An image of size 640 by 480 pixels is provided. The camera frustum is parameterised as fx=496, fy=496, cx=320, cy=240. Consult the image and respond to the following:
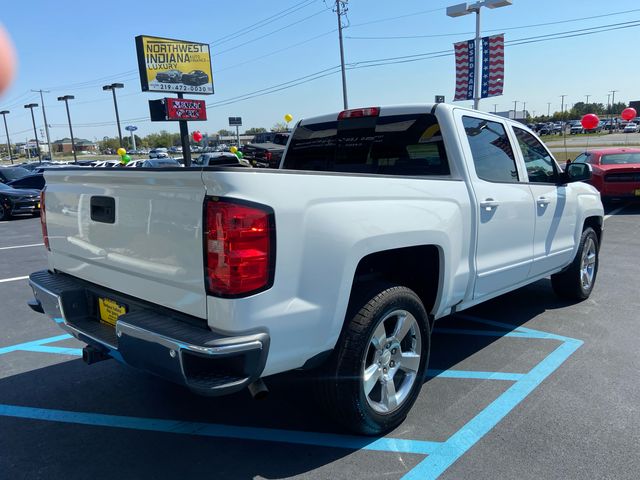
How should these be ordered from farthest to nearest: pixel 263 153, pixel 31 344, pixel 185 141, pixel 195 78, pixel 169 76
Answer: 1. pixel 195 78
2. pixel 169 76
3. pixel 185 141
4. pixel 263 153
5. pixel 31 344

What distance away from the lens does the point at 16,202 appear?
1553 centimetres

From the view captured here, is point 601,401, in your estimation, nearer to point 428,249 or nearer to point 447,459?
point 447,459

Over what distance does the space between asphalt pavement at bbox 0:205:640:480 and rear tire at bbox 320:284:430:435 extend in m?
0.15

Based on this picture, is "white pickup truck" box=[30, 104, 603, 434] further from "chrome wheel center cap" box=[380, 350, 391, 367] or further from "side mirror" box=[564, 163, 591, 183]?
"side mirror" box=[564, 163, 591, 183]

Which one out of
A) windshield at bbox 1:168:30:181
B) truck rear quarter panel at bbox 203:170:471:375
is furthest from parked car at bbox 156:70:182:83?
truck rear quarter panel at bbox 203:170:471:375

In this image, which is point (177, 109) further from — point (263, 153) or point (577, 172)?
point (577, 172)

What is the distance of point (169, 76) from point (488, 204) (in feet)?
100

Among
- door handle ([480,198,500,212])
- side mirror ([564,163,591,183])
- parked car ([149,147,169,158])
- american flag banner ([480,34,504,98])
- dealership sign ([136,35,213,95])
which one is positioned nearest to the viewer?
door handle ([480,198,500,212])

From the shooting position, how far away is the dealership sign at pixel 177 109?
28.9m

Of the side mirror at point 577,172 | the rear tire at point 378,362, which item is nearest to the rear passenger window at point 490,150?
the side mirror at point 577,172

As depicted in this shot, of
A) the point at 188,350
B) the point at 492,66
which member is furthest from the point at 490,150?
the point at 492,66

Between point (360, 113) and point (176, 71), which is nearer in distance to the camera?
point (360, 113)

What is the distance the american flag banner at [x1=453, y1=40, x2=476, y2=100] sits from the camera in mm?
17344

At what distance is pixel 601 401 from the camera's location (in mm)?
3359
